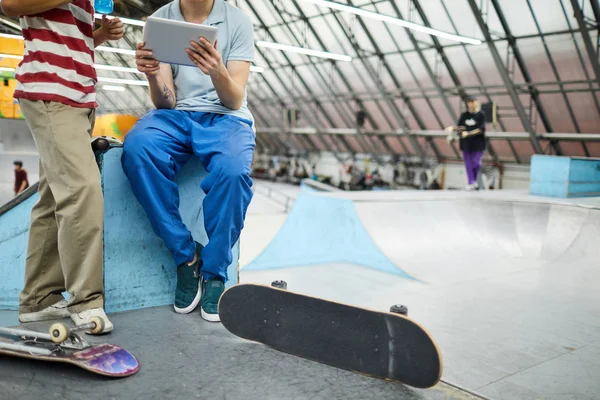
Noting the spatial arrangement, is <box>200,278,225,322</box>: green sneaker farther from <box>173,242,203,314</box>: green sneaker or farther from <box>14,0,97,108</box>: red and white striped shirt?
<box>14,0,97,108</box>: red and white striped shirt

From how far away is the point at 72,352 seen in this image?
1.44 meters

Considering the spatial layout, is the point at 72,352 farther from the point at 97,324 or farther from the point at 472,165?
the point at 472,165

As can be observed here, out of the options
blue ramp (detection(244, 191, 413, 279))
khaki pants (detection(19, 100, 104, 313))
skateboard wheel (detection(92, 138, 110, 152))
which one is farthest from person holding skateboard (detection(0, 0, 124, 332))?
blue ramp (detection(244, 191, 413, 279))

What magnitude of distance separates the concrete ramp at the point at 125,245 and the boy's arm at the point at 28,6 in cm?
59

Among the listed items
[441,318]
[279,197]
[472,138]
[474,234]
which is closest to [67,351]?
[441,318]

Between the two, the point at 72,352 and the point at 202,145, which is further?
the point at 202,145

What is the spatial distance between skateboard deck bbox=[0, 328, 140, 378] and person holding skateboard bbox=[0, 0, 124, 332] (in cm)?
22

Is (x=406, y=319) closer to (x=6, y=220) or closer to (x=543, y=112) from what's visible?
(x=6, y=220)

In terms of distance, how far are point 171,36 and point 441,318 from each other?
8.14 feet

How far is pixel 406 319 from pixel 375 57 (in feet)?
55.6

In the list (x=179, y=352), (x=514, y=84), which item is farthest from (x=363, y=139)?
(x=179, y=352)

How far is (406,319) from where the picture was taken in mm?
1439

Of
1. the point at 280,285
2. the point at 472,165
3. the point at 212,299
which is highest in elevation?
the point at 472,165

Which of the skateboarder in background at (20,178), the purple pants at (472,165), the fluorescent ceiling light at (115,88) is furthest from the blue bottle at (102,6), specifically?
the fluorescent ceiling light at (115,88)
